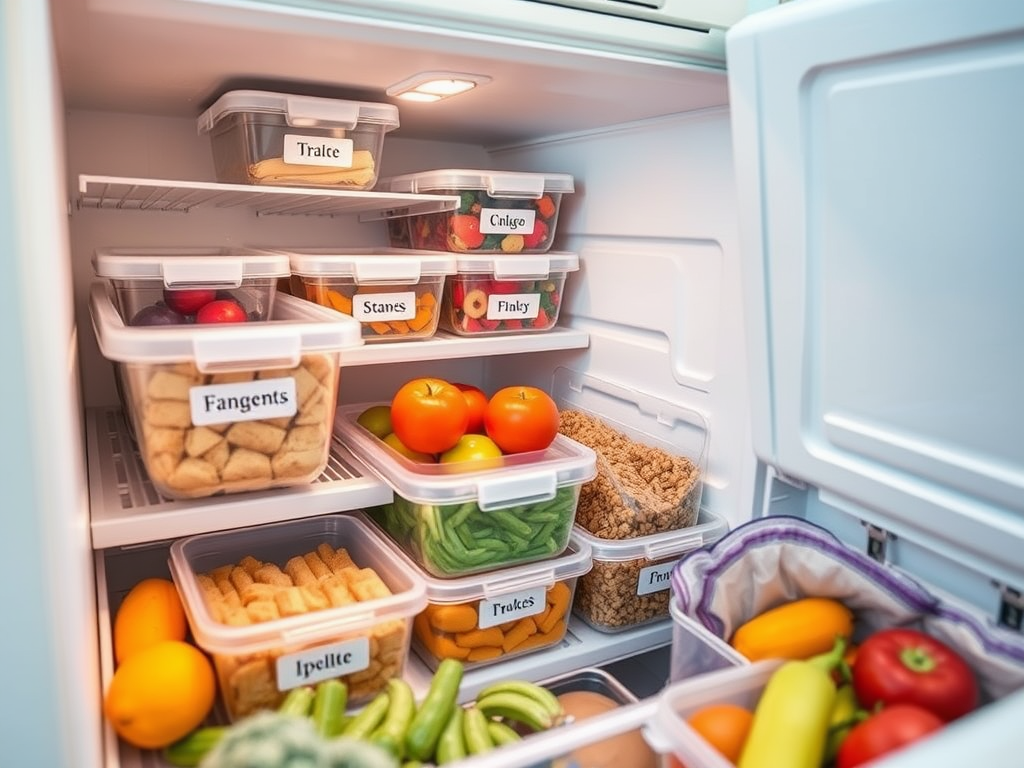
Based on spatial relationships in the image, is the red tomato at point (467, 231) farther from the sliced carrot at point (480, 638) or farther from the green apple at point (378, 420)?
the sliced carrot at point (480, 638)

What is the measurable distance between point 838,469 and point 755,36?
45cm

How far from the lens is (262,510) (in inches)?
37.0

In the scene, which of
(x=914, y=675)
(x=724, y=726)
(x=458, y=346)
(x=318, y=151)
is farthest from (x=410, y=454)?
(x=914, y=675)

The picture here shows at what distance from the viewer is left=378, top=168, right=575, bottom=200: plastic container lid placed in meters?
1.24

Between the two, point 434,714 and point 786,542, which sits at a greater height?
point 786,542

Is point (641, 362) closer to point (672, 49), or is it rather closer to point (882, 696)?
point (672, 49)

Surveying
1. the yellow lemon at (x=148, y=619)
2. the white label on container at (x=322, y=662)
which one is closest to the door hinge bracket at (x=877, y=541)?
the white label on container at (x=322, y=662)

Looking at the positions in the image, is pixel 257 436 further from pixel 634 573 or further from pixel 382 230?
pixel 382 230

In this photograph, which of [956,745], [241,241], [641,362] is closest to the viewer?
[956,745]

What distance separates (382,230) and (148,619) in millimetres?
851

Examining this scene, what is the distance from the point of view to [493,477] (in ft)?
3.32

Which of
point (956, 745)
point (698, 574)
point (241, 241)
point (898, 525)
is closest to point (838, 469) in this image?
point (898, 525)

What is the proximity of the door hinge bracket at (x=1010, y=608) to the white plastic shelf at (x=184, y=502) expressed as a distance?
26.9 inches

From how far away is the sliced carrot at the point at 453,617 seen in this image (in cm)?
101
